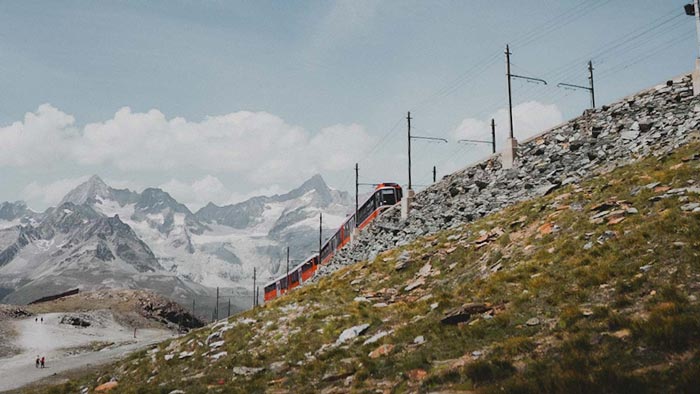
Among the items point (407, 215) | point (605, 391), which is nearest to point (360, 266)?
point (407, 215)

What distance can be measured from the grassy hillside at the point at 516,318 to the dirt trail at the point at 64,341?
4399 centimetres

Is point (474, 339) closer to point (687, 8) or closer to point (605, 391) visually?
point (605, 391)

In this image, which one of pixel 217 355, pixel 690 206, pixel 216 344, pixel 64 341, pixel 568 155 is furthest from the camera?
pixel 64 341

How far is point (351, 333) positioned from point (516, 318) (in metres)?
6.16

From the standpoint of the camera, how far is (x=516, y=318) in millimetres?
12422

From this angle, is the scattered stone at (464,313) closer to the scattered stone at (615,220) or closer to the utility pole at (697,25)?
the scattered stone at (615,220)

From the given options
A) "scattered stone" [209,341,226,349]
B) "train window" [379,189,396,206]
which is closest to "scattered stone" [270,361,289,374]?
"scattered stone" [209,341,226,349]

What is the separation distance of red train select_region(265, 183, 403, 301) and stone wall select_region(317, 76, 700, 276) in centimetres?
988

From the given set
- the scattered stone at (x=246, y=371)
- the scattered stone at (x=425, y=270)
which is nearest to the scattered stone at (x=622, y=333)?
the scattered stone at (x=246, y=371)

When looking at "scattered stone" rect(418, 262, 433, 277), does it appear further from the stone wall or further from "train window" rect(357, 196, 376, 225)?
"train window" rect(357, 196, 376, 225)

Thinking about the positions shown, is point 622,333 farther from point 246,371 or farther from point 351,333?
point 246,371

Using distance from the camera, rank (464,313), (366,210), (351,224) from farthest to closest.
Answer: (351,224), (366,210), (464,313)

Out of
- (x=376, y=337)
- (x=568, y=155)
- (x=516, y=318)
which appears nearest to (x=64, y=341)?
(x=376, y=337)

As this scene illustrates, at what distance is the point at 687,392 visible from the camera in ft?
22.6
